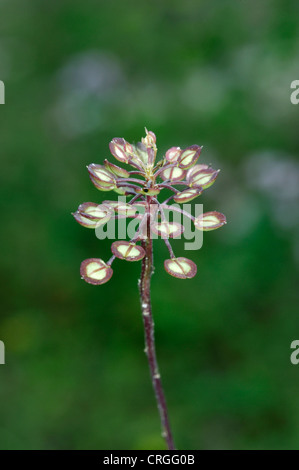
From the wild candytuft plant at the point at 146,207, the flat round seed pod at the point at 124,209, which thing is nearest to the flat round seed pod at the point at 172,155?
the wild candytuft plant at the point at 146,207

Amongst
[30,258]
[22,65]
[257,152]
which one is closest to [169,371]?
[30,258]

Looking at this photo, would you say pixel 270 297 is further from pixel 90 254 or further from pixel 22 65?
pixel 22 65

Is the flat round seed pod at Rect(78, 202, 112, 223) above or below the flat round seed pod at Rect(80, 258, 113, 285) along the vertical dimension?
above

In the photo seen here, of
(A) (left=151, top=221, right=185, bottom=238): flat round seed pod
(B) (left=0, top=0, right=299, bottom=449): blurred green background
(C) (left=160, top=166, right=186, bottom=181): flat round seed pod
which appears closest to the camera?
(A) (left=151, top=221, right=185, bottom=238): flat round seed pod

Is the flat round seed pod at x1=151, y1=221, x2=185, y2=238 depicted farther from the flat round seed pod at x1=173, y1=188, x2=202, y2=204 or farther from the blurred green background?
the blurred green background

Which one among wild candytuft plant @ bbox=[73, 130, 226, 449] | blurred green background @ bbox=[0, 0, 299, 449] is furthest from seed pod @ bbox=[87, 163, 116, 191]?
blurred green background @ bbox=[0, 0, 299, 449]

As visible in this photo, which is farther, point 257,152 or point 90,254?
point 257,152
